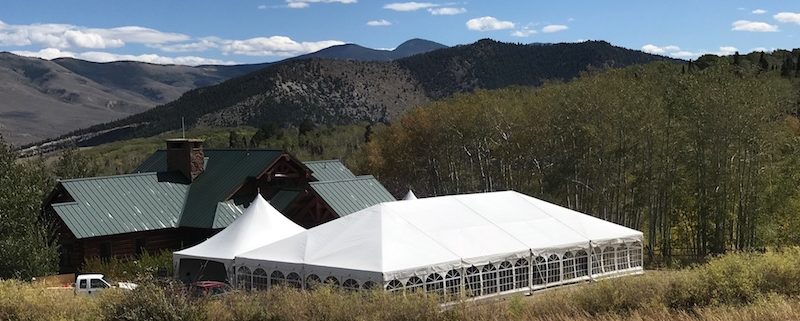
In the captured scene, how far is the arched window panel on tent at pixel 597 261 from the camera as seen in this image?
27867 mm

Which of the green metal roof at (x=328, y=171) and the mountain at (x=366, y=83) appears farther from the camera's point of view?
the mountain at (x=366, y=83)

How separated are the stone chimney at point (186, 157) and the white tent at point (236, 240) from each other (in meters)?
9.04

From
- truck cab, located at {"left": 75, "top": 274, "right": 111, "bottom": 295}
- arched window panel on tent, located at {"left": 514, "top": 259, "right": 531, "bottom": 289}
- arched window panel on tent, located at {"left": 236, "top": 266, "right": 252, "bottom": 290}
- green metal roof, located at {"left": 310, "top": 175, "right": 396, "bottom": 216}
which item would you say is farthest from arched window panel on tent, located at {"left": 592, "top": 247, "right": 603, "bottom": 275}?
truck cab, located at {"left": 75, "top": 274, "right": 111, "bottom": 295}

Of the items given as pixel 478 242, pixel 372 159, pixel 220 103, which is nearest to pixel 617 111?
pixel 478 242

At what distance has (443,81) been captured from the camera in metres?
158

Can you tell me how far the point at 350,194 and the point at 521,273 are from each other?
38.3 feet

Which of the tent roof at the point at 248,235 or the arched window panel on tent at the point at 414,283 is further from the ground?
the tent roof at the point at 248,235

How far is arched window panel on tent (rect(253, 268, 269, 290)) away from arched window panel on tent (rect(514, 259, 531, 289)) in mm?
7045

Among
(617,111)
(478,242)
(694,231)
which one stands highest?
(617,111)

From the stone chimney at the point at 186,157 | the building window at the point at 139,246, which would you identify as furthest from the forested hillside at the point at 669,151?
the building window at the point at 139,246

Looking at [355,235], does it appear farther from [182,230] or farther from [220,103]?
[220,103]

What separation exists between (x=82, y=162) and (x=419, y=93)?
105 meters

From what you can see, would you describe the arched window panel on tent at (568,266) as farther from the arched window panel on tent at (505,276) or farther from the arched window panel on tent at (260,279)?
the arched window panel on tent at (260,279)

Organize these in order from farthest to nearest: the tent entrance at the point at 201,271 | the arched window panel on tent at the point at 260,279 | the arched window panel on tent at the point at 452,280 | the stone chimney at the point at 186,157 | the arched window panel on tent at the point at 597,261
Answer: the stone chimney at the point at 186,157, the arched window panel on tent at the point at 597,261, the tent entrance at the point at 201,271, the arched window panel on tent at the point at 260,279, the arched window panel on tent at the point at 452,280
